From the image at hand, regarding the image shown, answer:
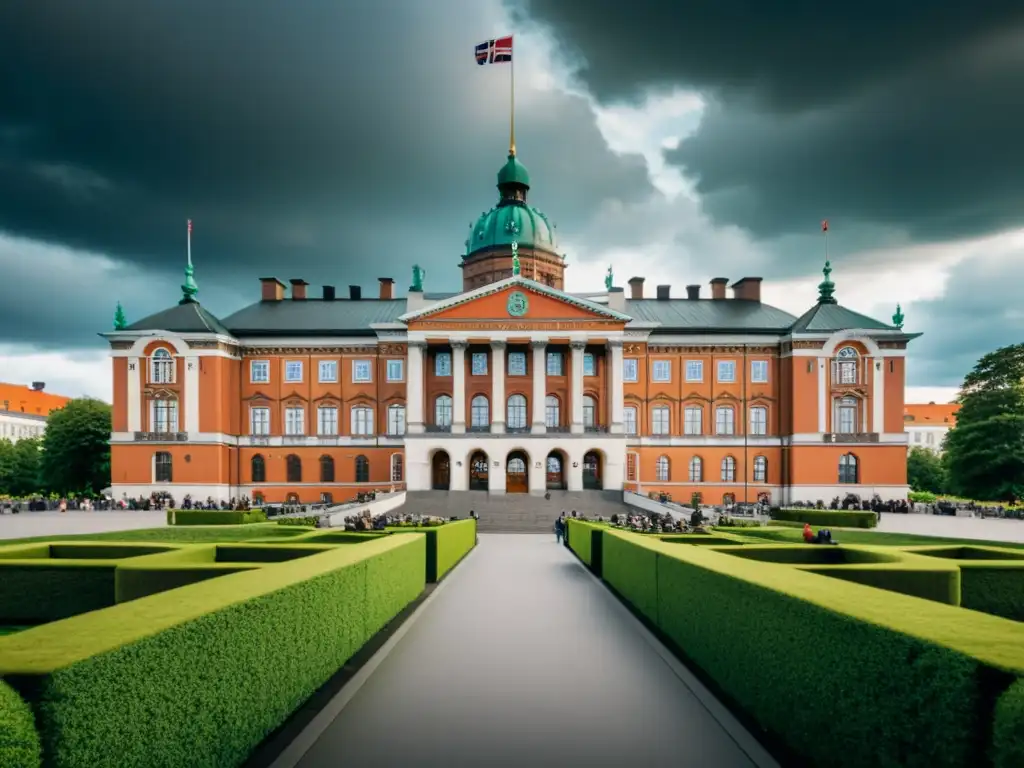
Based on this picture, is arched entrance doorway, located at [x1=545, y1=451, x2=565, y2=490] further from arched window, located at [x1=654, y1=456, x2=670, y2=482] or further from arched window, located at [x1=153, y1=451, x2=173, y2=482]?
arched window, located at [x1=153, y1=451, x2=173, y2=482]

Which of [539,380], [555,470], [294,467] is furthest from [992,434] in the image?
[294,467]

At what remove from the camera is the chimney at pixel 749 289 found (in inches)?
2586

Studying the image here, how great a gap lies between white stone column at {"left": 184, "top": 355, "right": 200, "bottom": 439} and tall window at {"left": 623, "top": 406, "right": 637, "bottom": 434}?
37.8 m

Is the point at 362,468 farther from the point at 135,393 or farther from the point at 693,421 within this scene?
the point at 693,421

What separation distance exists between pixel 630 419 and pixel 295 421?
102 ft

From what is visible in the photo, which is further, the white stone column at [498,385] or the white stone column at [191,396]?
the white stone column at [191,396]

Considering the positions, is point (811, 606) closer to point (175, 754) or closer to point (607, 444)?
point (175, 754)

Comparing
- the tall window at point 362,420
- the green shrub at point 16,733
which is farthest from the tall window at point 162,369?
the green shrub at point 16,733

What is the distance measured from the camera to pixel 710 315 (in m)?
61.7

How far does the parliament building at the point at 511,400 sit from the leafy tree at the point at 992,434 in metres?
8.98

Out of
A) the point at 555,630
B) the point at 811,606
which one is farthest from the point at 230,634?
the point at 555,630

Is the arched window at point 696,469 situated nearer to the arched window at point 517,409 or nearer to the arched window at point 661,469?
the arched window at point 661,469

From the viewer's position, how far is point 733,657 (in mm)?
9391

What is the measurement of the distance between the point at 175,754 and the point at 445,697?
4452 mm
